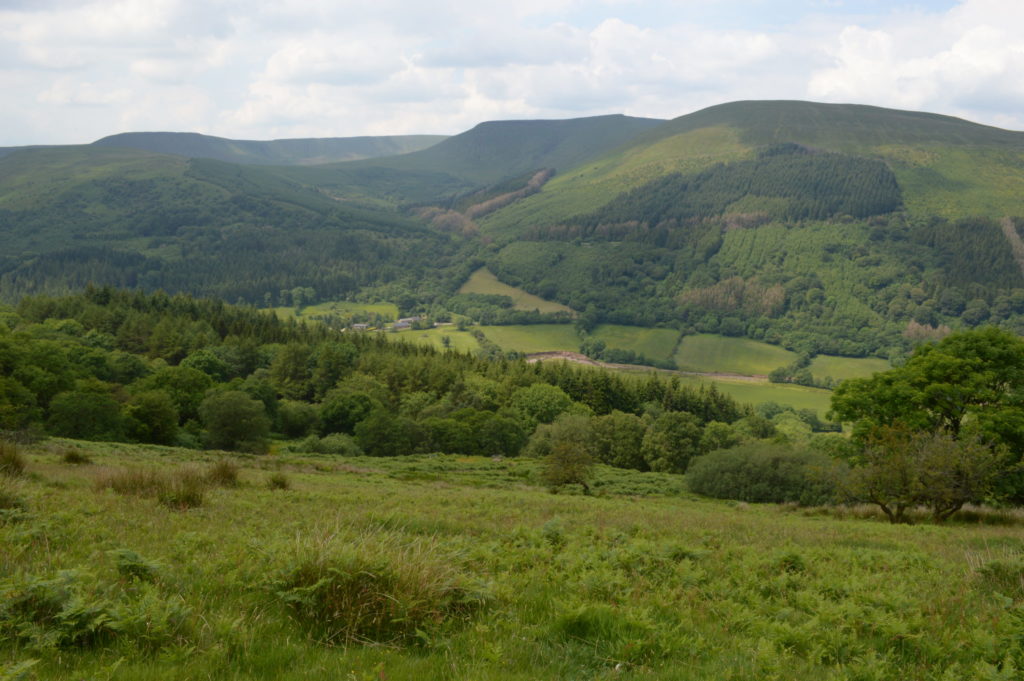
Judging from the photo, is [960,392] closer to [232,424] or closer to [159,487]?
[159,487]

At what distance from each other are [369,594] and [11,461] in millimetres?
14500

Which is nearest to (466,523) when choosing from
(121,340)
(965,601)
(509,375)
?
(965,601)

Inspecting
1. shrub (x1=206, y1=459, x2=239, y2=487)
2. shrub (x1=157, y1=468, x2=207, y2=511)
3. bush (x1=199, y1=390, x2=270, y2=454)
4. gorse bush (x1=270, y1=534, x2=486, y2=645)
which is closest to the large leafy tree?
shrub (x1=206, y1=459, x2=239, y2=487)

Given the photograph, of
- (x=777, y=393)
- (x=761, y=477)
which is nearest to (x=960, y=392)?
(x=761, y=477)

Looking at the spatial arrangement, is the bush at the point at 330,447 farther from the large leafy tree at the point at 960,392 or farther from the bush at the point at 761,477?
the large leafy tree at the point at 960,392

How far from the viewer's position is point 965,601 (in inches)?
323

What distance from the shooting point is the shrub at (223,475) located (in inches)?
727

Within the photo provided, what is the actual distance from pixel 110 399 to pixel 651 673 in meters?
69.0

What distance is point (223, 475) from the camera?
18953mm

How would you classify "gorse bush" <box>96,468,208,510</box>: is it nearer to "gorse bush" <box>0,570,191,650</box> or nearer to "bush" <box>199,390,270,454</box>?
"gorse bush" <box>0,570,191,650</box>

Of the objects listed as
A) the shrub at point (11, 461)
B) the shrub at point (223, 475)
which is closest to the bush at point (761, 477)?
the shrub at point (223, 475)

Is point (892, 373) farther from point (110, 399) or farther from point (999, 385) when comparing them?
point (110, 399)

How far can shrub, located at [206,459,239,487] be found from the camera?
18469mm

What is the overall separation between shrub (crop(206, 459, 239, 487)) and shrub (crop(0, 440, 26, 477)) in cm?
446
